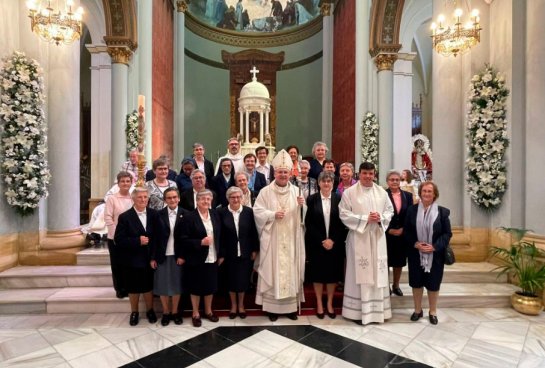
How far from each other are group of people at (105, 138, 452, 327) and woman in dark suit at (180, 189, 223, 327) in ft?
0.04

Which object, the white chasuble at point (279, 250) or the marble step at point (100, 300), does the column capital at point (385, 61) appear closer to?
the marble step at point (100, 300)

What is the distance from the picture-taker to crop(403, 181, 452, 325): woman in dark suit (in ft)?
13.4

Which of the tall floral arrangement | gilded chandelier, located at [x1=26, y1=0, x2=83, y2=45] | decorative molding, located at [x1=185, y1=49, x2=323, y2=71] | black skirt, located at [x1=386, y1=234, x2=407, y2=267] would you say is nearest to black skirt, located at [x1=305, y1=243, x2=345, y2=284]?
black skirt, located at [x1=386, y1=234, x2=407, y2=267]

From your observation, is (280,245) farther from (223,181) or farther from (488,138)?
(488,138)

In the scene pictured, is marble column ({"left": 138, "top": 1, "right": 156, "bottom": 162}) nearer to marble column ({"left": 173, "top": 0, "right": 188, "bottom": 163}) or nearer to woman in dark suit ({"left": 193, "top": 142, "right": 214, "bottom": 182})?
marble column ({"left": 173, "top": 0, "right": 188, "bottom": 163})

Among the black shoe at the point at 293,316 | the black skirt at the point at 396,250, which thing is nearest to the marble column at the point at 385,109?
the black skirt at the point at 396,250

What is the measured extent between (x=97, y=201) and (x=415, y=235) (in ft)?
26.1

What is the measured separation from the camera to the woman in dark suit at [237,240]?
164 inches

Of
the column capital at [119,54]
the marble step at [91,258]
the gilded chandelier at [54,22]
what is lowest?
the marble step at [91,258]

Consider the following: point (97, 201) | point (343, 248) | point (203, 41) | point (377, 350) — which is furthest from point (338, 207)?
point (203, 41)

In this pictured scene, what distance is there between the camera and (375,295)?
417 centimetres

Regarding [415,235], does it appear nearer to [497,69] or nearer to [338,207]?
[338,207]

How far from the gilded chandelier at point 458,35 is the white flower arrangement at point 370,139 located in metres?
3.66

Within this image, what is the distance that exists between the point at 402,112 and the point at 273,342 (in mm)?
8584
